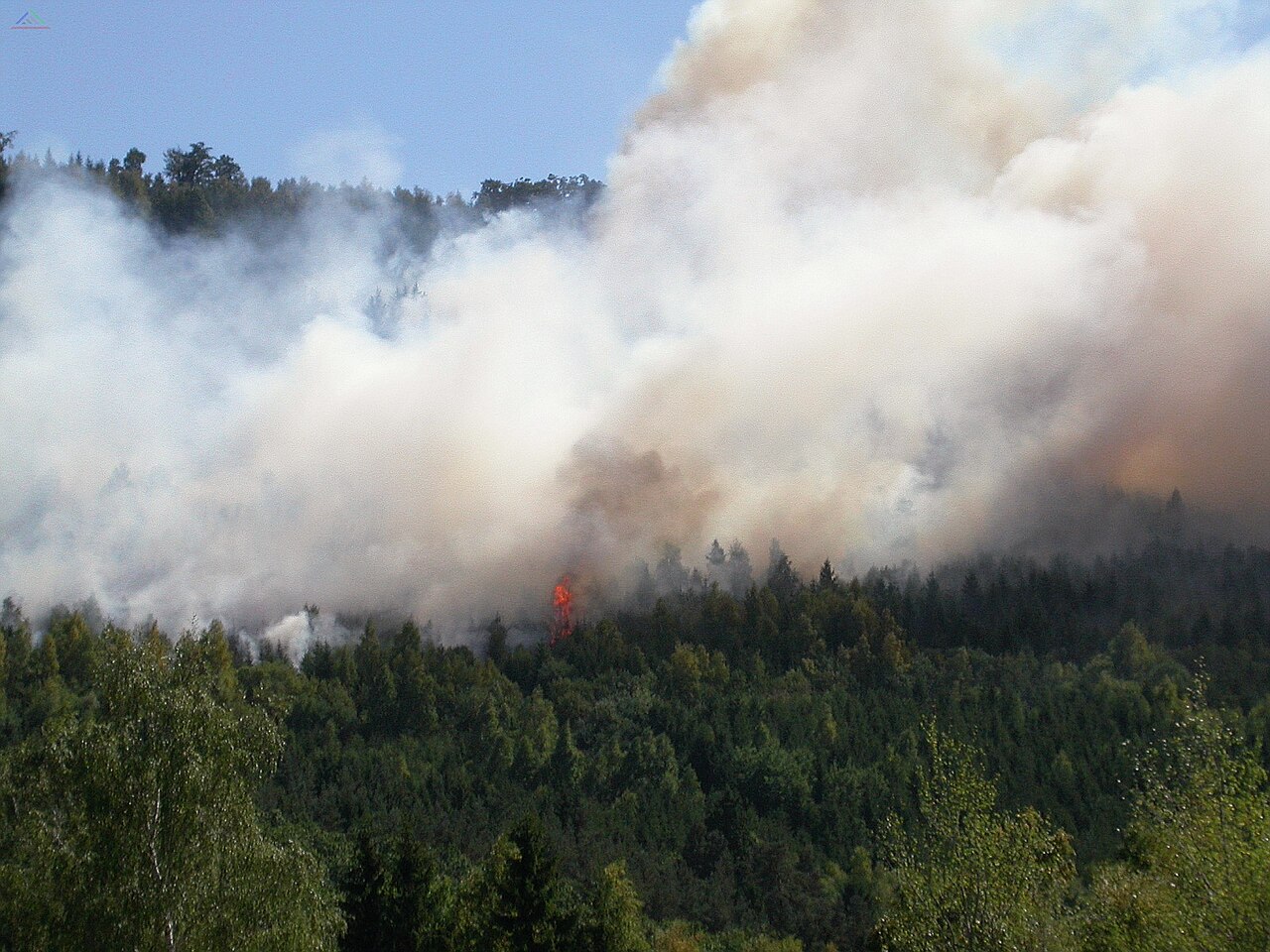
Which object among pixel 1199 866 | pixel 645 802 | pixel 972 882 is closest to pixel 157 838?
pixel 972 882

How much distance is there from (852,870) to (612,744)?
1596 inches

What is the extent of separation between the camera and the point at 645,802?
153750mm

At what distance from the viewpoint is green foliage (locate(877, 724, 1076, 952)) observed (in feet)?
133

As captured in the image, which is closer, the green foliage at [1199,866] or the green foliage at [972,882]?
the green foliage at [1199,866]

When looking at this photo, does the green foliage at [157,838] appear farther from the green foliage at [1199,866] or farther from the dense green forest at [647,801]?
the green foliage at [1199,866]

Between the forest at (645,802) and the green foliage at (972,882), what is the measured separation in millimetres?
94

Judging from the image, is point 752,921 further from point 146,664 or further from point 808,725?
point 146,664

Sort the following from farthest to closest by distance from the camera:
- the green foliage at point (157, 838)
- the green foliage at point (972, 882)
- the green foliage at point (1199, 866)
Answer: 1. the green foliage at point (972, 882)
2. the green foliage at point (157, 838)
3. the green foliage at point (1199, 866)

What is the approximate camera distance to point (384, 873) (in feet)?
212

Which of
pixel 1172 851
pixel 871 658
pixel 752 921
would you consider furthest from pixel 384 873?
pixel 871 658

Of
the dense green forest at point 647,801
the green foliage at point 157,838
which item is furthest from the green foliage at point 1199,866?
the green foliage at point 157,838

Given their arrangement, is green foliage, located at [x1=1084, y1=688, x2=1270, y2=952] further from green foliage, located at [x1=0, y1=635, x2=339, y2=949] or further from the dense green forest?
green foliage, located at [x1=0, y1=635, x2=339, y2=949]

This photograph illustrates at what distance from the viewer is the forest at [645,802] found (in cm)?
3784

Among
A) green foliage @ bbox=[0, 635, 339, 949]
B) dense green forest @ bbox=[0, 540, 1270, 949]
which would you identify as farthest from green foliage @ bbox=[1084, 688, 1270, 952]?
green foliage @ bbox=[0, 635, 339, 949]
